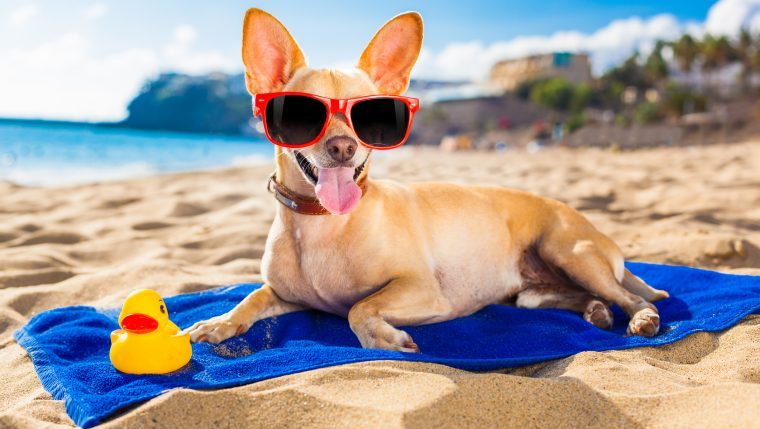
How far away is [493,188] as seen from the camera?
143 inches

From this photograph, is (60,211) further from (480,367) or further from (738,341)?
(738,341)

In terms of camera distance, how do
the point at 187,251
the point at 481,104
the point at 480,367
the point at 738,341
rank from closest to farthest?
Result: the point at 480,367 < the point at 738,341 < the point at 187,251 < the point at 481,104

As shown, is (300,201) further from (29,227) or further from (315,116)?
(29,227)

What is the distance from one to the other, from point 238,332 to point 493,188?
1778 mm

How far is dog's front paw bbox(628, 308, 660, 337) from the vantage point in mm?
2686

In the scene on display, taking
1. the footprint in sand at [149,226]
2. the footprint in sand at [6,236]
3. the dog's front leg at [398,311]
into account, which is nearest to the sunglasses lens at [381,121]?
the dog's front leg at [398,311]

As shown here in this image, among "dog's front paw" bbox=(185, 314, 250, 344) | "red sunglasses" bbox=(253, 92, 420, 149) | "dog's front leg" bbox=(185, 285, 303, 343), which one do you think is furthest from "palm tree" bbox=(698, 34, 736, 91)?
"dog's front paw" bbox=(185, 314, 250, 344)

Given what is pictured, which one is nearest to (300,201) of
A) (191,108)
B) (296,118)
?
(296,118)

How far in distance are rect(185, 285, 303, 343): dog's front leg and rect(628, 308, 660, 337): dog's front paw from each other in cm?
160

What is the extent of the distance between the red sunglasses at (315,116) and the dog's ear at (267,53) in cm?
20

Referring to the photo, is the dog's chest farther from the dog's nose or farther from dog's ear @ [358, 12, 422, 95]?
dog's ear @ [358, 12, 422, 95]

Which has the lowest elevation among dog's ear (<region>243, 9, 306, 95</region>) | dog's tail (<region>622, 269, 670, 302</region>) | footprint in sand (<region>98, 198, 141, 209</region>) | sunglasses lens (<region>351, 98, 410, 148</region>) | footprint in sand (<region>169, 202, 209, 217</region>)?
dog's tail (<region>622, 269, 670, 302</region>)

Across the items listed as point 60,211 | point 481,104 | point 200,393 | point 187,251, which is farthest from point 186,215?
point 481,104

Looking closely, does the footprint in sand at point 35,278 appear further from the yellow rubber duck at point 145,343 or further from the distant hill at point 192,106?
the distant hill at point 192,106
